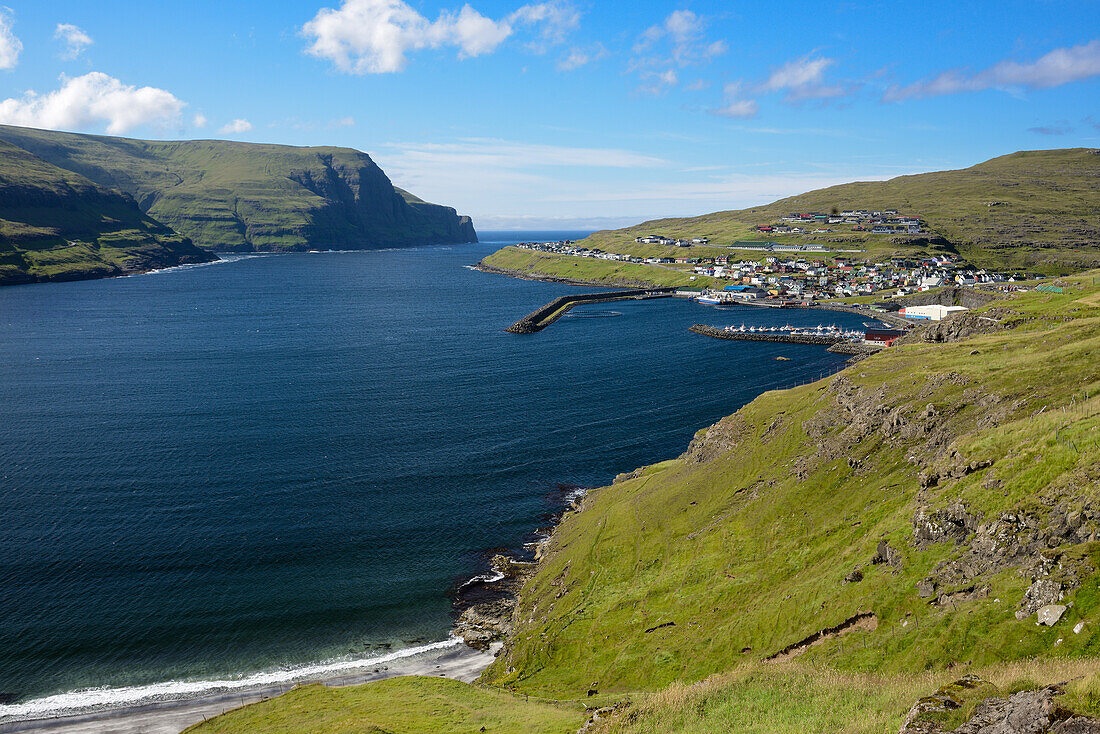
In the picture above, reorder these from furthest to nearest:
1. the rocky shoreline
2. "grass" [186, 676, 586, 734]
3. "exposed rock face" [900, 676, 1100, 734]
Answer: the rocky shoreline < "grass" [186, 676, 586, 734] < "exposed rock face" [900, 676, 1100, 734]

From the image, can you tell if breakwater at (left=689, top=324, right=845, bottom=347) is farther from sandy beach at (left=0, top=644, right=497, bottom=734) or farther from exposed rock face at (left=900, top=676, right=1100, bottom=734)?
exposed rock face at (left=900, top=676, right=1100, bottom=734)

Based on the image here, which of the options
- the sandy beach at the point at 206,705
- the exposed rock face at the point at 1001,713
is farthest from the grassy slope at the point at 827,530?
the exposed rock face at the point at 1001,713

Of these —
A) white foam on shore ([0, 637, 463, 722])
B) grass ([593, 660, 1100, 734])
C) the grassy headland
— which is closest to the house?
the grassy headland

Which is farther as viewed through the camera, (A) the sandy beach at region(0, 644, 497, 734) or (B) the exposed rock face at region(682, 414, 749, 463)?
(B) the exposed rock face at region(682, 414, 749, 463)

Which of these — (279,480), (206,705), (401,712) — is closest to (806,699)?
(401,712)

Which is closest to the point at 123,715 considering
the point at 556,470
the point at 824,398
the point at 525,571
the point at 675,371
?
the point at 525,571
